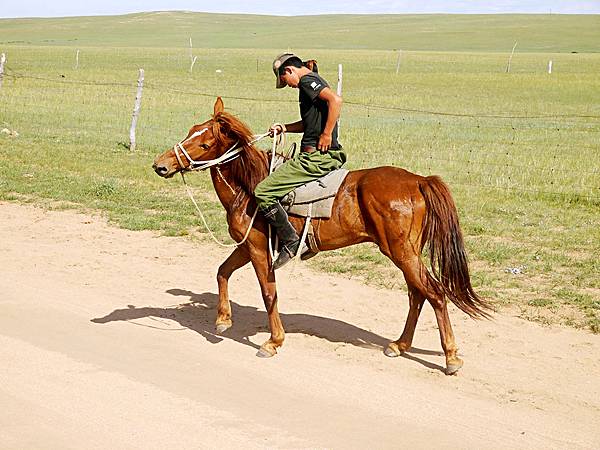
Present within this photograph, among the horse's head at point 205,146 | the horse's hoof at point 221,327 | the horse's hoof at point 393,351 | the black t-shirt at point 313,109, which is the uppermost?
the black t-shirt at point 313,109

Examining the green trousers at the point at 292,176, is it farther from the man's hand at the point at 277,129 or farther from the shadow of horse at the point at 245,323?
the shadow of horse at the point at 245,323

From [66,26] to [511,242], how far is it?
123 m

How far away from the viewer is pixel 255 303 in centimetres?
924

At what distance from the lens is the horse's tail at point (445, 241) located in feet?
23.2

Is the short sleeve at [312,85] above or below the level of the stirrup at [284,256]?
above

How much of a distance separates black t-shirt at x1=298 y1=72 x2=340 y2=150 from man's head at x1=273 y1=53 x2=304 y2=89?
0.08 metres

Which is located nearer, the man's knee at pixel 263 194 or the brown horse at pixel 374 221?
the brown horse at pixel 374 221

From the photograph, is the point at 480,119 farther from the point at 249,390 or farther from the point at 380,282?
the point at 249,390

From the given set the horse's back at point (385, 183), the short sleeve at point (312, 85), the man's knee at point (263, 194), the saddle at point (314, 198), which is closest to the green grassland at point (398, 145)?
the horse's back at point (385, 183)

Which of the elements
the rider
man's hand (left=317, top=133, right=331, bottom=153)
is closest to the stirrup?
the rider

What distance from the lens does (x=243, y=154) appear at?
7.62 metres

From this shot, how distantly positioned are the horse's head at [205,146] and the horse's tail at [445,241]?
5.53ft

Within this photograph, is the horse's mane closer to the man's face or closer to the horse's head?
the horse's head

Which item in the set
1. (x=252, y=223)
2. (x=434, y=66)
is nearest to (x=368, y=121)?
(x=252, y=223)
